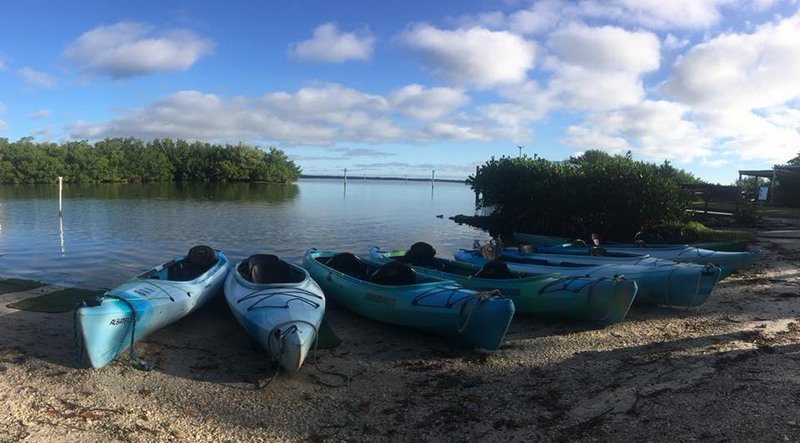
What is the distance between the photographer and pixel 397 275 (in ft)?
34.3

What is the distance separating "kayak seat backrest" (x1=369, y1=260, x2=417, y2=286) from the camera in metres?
10.4

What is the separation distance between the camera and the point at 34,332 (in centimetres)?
944

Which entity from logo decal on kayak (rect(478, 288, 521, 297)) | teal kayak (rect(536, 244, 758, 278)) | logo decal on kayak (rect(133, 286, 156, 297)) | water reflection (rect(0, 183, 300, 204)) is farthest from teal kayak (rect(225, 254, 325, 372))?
water reflection (rect(0, 183, 300, 204))

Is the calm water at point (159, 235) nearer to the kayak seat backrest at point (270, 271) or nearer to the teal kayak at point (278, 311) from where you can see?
the kayak seat backrest at point (270, 271)

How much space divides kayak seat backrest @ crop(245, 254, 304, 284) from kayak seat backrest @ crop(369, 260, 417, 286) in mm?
1875

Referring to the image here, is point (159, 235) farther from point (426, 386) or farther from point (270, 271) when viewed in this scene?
point (426, 386)

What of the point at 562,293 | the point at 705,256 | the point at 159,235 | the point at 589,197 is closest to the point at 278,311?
the point at 562,293

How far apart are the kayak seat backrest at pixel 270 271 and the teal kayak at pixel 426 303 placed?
102 cm

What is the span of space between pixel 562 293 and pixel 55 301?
1081 centimetres

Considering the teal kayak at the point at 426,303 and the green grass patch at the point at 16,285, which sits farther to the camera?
the green grass patch at the point at 16,285

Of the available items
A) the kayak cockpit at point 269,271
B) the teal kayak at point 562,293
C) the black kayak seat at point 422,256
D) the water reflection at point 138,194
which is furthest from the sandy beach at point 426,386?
the water reflection at point 138,194

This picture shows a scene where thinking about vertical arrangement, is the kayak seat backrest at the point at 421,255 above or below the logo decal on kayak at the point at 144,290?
above

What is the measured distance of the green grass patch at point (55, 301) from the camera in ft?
36.0

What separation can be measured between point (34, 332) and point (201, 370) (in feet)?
12.2
